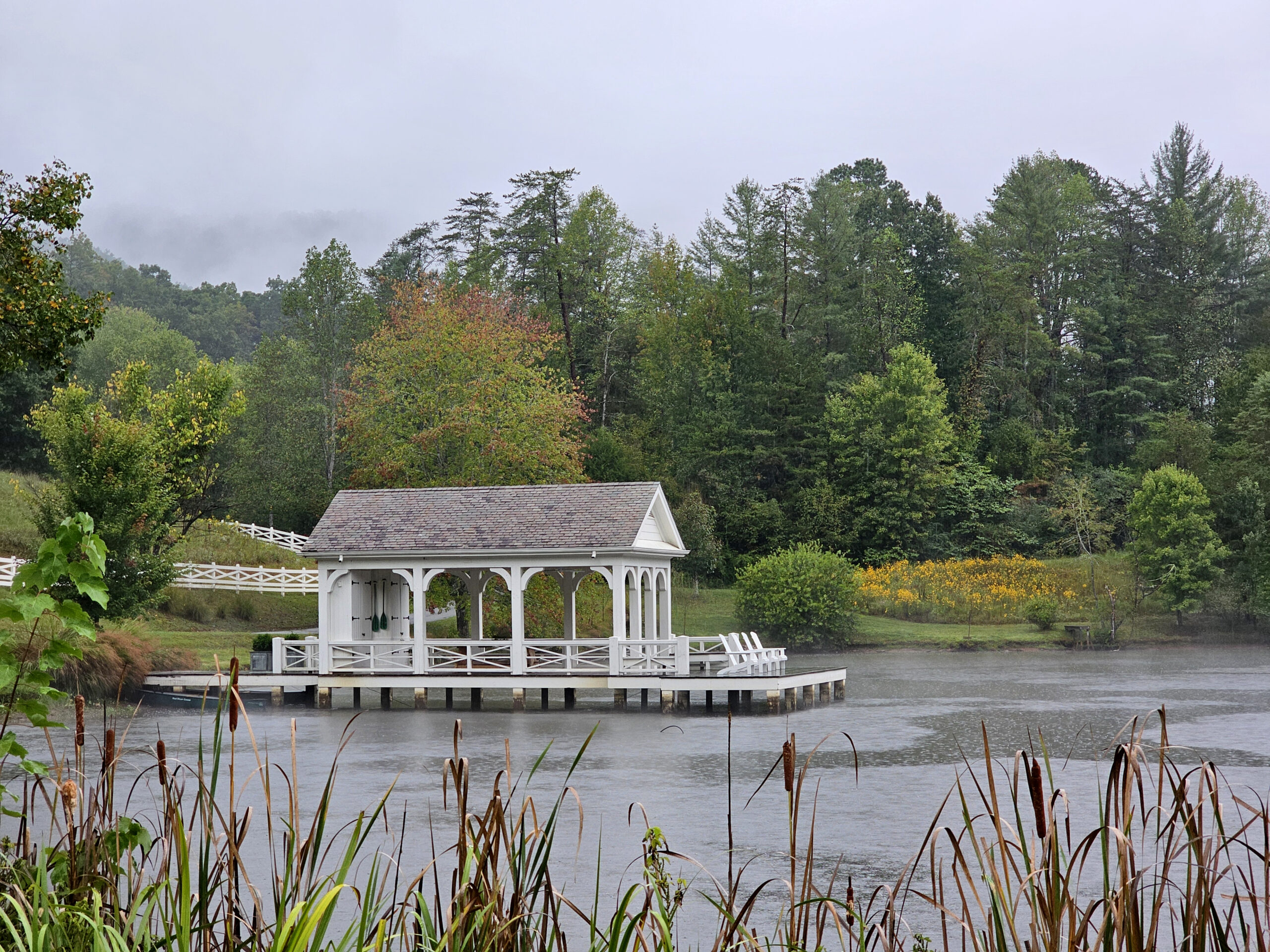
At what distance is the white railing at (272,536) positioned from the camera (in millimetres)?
46250

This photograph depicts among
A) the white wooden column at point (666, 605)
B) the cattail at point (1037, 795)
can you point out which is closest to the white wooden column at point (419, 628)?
the white wooden column at point (666, 605)

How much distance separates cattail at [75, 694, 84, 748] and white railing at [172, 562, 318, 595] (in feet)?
121

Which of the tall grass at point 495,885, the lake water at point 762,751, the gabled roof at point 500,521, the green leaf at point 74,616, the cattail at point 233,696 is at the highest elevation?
the gabled roof at point 500,521

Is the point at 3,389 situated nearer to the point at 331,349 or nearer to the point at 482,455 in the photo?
the point at 331,349

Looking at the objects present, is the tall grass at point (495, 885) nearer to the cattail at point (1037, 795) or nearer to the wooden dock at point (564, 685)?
the cattail at point (1037, 795)

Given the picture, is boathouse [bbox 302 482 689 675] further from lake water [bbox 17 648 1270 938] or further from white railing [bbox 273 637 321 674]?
lake water [bbox 17 648 1270 938]

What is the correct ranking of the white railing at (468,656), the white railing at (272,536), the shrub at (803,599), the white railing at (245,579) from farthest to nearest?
the white railing at (272,536) < the shrub at (803,599) < the white railing at (245,579) < the white railing at (468,656)

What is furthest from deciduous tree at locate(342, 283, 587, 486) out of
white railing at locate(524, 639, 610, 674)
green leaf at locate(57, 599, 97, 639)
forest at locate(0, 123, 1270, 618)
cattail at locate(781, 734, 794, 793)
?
cattail at locate(781, 734, 794, 793)

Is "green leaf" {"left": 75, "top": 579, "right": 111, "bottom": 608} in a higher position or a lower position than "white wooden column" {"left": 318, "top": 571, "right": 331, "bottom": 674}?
higher

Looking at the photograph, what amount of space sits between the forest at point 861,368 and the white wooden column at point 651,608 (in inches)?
508

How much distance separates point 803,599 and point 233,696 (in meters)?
40.8

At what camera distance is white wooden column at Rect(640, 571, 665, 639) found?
92.5 feet

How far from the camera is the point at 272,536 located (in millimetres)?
47344

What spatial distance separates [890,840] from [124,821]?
9267 mm
